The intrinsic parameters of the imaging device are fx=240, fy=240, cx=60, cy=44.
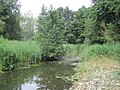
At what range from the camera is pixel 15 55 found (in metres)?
16.5

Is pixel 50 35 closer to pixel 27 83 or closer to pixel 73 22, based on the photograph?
pixel 27 83

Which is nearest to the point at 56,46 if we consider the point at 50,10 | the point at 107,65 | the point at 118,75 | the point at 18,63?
the point at 50,10

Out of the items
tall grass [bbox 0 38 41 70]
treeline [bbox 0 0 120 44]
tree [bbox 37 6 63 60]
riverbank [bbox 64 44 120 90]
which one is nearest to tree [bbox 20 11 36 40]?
treeline [bbox 0 0 120 44]

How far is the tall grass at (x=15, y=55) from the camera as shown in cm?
1520

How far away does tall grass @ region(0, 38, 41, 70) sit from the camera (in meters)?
15.2

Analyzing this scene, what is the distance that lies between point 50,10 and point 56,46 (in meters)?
4.07

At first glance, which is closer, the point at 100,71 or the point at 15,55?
the point at 100,71

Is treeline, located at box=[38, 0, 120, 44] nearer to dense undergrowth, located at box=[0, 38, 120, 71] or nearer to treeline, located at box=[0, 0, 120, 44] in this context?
treeline, located at box=[0, 0, 120, 44]

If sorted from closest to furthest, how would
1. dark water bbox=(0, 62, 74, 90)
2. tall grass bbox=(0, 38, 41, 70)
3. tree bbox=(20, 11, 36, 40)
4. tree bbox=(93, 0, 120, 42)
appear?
dark water bbox=(0, 62, 74, 90)
tall grass bbox=(0, 38, 41, 70)
tree bbox=(93, 0, 120, 42)
tree bbox=(20, 11, 36, 40)

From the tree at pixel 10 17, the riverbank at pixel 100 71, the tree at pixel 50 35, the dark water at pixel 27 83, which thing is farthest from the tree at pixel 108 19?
the tree at pixel 10 17

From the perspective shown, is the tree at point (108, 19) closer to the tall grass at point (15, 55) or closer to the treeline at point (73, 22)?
the treeline at point (73, 22)

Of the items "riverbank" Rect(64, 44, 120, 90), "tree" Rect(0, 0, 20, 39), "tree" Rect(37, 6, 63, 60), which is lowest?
"riverbank" Rect(64, 44, 120, 90)

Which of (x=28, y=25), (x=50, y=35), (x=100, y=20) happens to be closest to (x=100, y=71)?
(x=100, y=20)

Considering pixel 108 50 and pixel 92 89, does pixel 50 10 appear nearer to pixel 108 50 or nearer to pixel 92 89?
pixel 108 50
